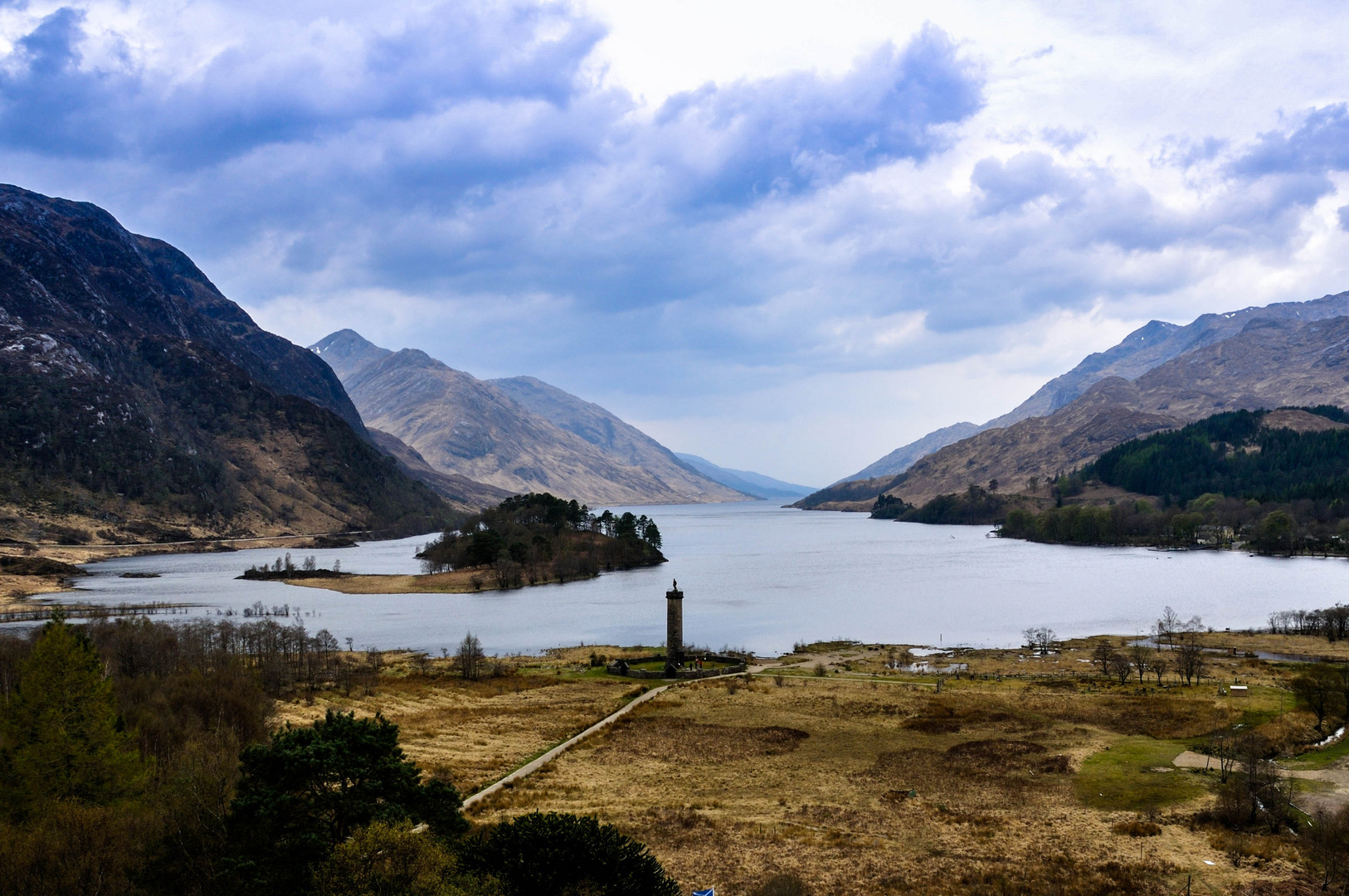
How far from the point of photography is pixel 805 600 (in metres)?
123

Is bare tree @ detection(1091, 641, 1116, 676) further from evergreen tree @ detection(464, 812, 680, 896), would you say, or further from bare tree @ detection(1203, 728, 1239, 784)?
evergreen tree @ detection(464, 812, 680, 896)

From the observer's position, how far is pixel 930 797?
35.1 metres

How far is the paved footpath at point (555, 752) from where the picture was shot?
34875 millimetres

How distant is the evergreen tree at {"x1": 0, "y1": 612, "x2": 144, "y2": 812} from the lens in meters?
26.7

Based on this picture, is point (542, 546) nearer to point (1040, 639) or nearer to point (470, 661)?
point (470, 661)

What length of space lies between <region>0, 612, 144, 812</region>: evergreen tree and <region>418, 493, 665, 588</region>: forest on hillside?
120 meters

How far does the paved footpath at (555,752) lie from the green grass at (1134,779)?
24005 mm

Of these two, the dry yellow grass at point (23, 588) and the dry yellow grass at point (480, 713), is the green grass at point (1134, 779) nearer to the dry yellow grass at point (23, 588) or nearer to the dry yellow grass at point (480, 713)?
the dry yellow grass at point (480, 713)

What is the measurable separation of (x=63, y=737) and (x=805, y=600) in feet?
343

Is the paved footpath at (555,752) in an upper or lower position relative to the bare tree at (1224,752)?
lower

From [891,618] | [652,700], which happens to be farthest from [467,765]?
[891,618]

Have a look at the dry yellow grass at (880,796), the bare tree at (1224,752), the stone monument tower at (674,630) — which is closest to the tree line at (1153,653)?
the dry yellow grass at (880,796)

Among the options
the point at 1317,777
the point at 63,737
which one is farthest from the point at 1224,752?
the point at 63,737

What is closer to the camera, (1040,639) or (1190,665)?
(1190,665)
